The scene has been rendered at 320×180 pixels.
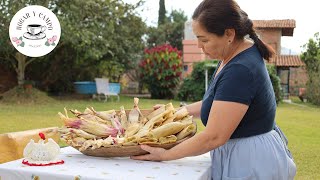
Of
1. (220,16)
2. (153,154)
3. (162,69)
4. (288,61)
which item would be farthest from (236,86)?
(288,61)

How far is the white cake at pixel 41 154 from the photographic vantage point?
194 centimetres

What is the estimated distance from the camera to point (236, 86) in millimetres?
1850

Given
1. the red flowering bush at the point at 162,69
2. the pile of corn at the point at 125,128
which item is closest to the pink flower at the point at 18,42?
the red flowering bush at the point at 162,69

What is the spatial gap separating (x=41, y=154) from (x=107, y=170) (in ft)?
0.99

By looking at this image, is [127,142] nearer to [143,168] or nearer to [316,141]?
Result: [143,168]

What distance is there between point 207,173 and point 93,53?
13.3 meters

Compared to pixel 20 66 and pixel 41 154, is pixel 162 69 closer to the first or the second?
pixel 20 66

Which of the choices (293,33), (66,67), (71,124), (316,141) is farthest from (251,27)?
(293,33)

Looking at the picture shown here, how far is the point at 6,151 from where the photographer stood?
285cm

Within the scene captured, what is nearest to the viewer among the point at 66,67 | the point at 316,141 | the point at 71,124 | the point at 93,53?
the point at 71,124

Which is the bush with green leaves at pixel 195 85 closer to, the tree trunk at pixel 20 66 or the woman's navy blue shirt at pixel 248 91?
the tree trunk at pixel 20 66

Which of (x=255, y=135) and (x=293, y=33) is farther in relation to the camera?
(x=293, y=33)

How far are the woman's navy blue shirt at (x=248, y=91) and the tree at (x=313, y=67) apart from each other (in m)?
17.6

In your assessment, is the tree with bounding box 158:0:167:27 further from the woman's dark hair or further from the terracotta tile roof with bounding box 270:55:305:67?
the woman's dark hair
